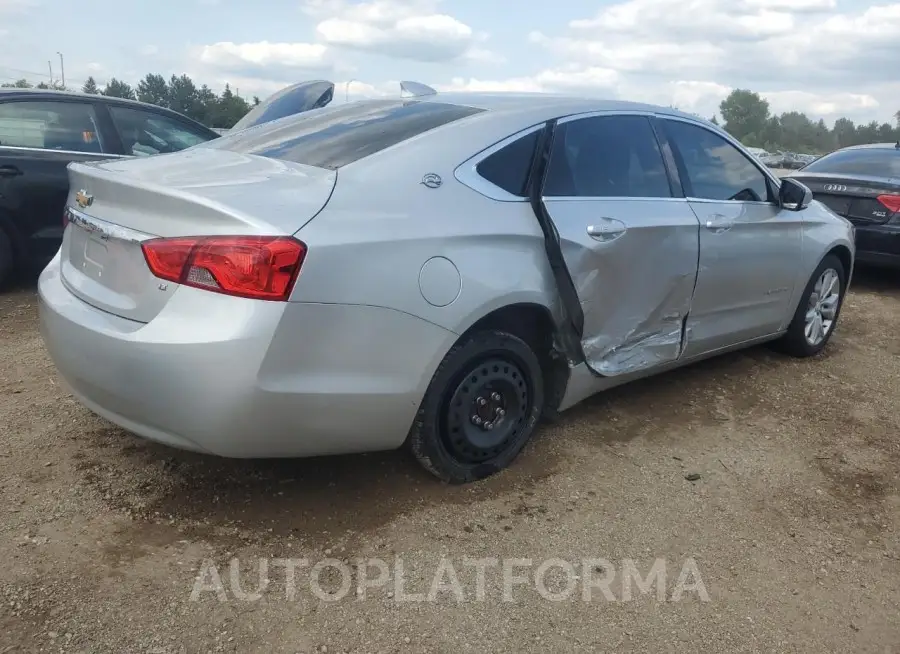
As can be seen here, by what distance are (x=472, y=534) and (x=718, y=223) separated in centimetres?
217

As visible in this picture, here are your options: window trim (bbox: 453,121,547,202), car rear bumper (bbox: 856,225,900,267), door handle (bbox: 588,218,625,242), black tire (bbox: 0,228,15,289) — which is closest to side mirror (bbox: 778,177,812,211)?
door handle (bbox: 588,218,625,242)

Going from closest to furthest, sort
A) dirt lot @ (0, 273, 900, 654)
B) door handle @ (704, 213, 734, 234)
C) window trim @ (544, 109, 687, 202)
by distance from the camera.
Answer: dirt lot @ (0, 273, 900, 654)
window trim @ (544, 109, 687, 202)
door handle @ (704, 213, 734, 234)

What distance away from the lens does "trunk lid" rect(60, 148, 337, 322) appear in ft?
7.92

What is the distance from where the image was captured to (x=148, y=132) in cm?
624

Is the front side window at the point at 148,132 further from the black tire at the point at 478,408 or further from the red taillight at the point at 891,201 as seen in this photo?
the red taillight at the point at 891,201

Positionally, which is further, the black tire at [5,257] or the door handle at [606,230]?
the black tire at [5,257]

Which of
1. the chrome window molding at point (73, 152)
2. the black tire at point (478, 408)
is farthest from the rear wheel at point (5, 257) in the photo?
the black tire at point (478, 408)

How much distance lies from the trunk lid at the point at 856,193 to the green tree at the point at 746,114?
280ft

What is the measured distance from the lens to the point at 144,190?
257cm

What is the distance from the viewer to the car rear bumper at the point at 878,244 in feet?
22.9

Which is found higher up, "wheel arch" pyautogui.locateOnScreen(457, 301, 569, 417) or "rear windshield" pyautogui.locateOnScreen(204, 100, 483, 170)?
"rear windshield" pyautogui.locateOnScreen(204, 100, 483, 170)

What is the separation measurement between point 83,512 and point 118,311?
78cm

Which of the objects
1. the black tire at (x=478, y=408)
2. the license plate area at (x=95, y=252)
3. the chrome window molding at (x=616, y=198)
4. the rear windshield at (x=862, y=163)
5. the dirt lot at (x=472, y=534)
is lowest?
the dirt lot at (x=472, y=534)

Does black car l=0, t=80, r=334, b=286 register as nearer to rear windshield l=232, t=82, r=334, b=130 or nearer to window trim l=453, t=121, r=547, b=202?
rear windshield l=232, t=82, r=334, b=130
